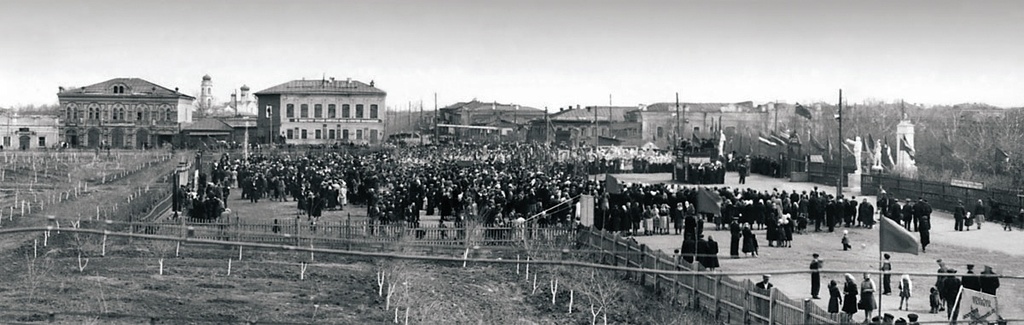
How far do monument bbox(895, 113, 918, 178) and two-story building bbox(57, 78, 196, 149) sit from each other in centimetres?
6122

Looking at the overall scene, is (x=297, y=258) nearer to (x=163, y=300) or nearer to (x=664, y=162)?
(x=163, y=300)

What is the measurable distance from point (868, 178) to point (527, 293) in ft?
79.5

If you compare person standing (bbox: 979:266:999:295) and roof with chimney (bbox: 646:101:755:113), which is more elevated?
roof with chimney (bbox: 646:101:755:113)

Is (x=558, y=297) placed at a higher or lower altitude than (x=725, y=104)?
lower

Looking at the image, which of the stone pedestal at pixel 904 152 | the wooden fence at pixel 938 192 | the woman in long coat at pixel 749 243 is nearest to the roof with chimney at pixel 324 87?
the stone pedestal at pixel 904 152

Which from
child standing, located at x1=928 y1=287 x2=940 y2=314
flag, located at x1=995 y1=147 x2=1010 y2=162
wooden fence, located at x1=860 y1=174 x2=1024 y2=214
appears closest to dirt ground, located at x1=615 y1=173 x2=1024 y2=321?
child standing, located at x1=928 y1=287 x2=940 y2=314

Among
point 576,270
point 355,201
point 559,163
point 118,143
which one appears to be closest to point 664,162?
point 559,163

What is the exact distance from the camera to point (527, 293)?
2198cm

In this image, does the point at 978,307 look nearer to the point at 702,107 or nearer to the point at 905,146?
the point at 905,146

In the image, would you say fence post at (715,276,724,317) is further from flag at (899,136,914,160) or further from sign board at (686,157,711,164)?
sign board at (686,157,711,164)

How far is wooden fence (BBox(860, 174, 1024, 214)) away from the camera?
3170cm

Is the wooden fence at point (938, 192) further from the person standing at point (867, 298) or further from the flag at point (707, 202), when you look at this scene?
the person standing at point (867, 298)

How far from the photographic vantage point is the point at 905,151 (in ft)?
144

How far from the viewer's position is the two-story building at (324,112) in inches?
3465
